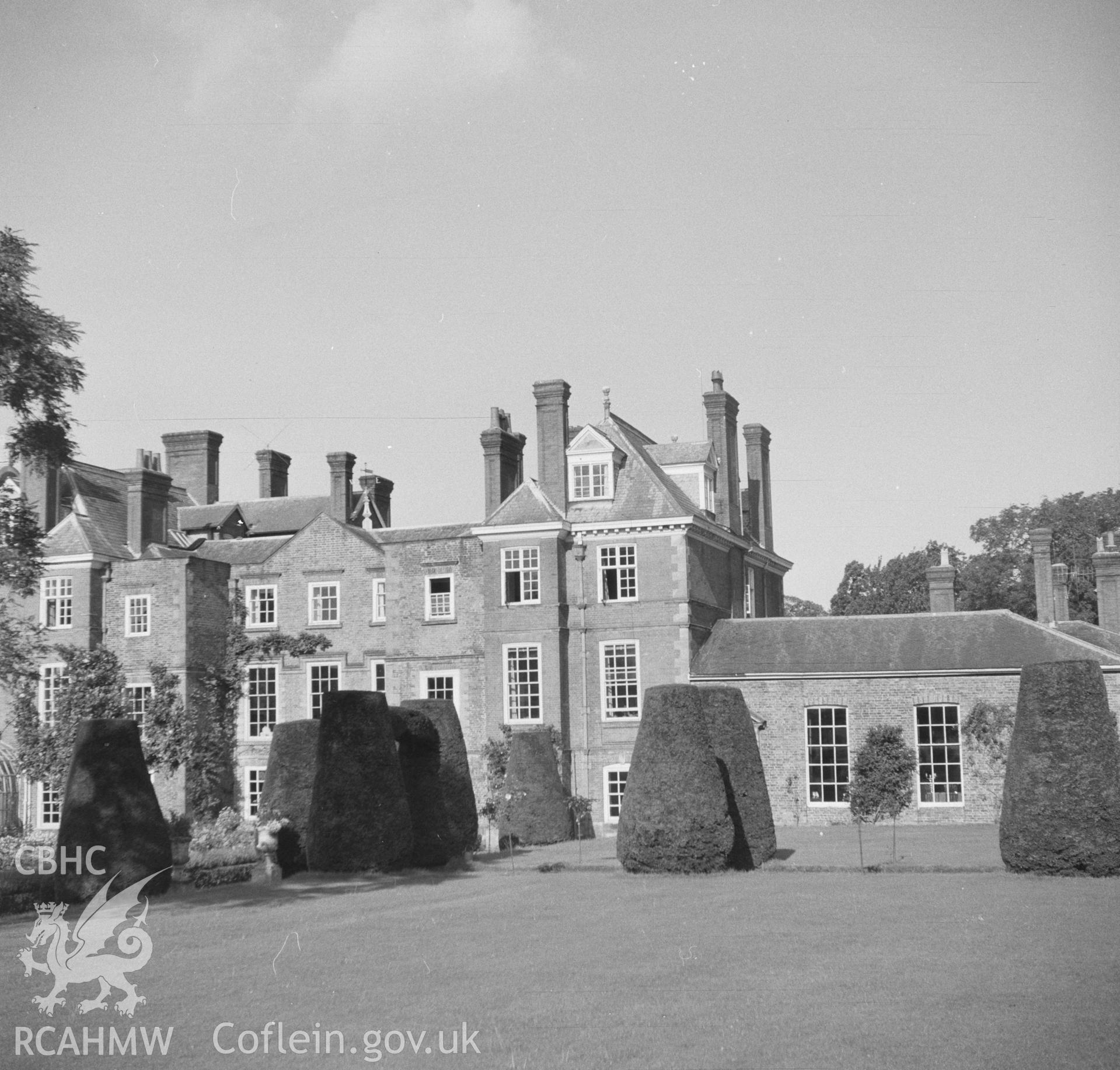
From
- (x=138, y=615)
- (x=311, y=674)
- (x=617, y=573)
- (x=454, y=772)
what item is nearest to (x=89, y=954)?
(x=454, y=772)

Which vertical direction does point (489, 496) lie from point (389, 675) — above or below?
above

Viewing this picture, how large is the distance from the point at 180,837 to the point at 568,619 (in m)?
12.8

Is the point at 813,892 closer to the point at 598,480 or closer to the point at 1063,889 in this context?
the point at 1063,889

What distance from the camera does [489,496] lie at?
4116cm

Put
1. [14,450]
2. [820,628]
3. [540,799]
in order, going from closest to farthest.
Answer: [14,450] < [540,799] < [820,628]

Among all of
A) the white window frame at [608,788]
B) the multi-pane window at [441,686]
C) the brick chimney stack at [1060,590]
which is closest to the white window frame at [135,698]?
the multi-pane window at [441,686]

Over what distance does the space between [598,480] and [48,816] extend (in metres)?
19.8

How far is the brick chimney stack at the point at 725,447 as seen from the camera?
42.0 m

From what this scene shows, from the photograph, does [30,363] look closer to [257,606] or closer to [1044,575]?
[257,606]

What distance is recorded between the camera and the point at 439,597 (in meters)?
41.0

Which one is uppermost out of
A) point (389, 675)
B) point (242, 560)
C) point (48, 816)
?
point (242, 560)

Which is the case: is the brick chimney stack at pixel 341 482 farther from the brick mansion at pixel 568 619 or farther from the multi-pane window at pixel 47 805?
the multi-pane window at pixel 47 805

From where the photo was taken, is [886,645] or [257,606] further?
[257,606]

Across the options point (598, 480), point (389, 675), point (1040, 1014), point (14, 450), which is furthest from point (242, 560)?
point (1040, 1014)
